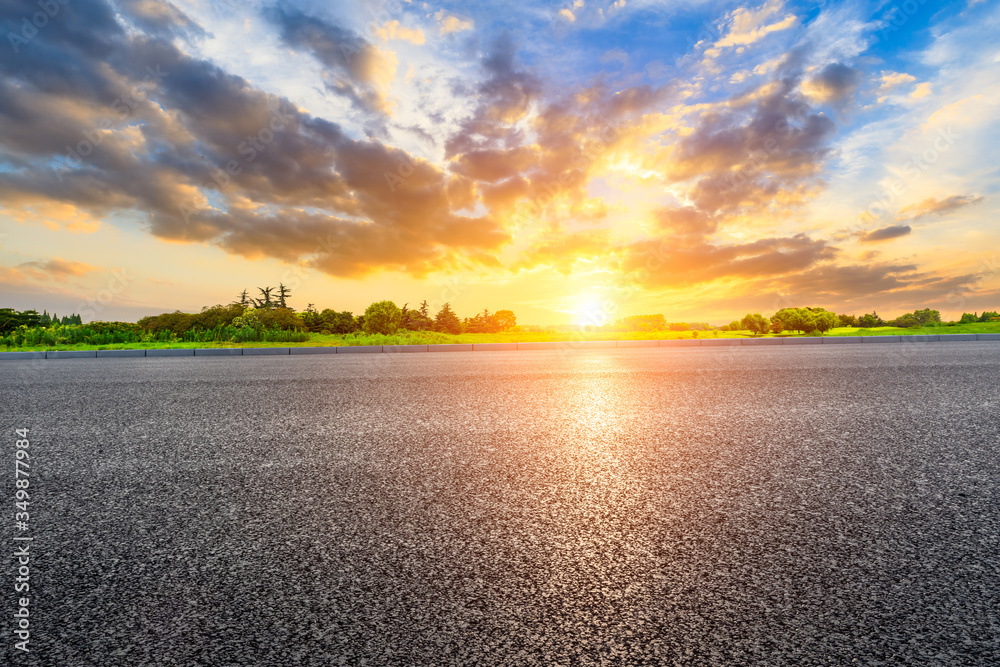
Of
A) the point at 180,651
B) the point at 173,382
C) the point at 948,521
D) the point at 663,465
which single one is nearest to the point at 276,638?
the point at 180,651

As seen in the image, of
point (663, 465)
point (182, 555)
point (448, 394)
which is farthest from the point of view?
point (448, 394)

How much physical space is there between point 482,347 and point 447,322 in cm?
764

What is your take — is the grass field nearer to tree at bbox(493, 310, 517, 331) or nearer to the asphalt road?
tree at bbox(493, 310, 517, 331)

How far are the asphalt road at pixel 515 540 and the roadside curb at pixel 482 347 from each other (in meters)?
13.6

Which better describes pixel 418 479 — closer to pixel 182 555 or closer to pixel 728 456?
pixel 182 555

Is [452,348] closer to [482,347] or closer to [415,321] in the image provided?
[482,347]

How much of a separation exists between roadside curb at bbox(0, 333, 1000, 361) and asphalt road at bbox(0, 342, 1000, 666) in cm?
1356

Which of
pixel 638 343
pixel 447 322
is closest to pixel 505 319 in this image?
pixel 447 322

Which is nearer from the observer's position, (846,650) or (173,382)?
(846,650)

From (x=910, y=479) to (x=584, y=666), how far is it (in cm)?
274

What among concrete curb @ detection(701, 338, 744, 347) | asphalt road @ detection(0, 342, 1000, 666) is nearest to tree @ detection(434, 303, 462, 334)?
concrete curb @ detection(701, 338, 744, 347)

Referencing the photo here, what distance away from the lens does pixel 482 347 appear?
20.2 m

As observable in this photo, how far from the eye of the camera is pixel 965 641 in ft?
5.29

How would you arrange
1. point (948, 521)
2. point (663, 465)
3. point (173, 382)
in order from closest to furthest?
1. point (948, 521)
2. point (663, 465)
3. point (173, 382)
